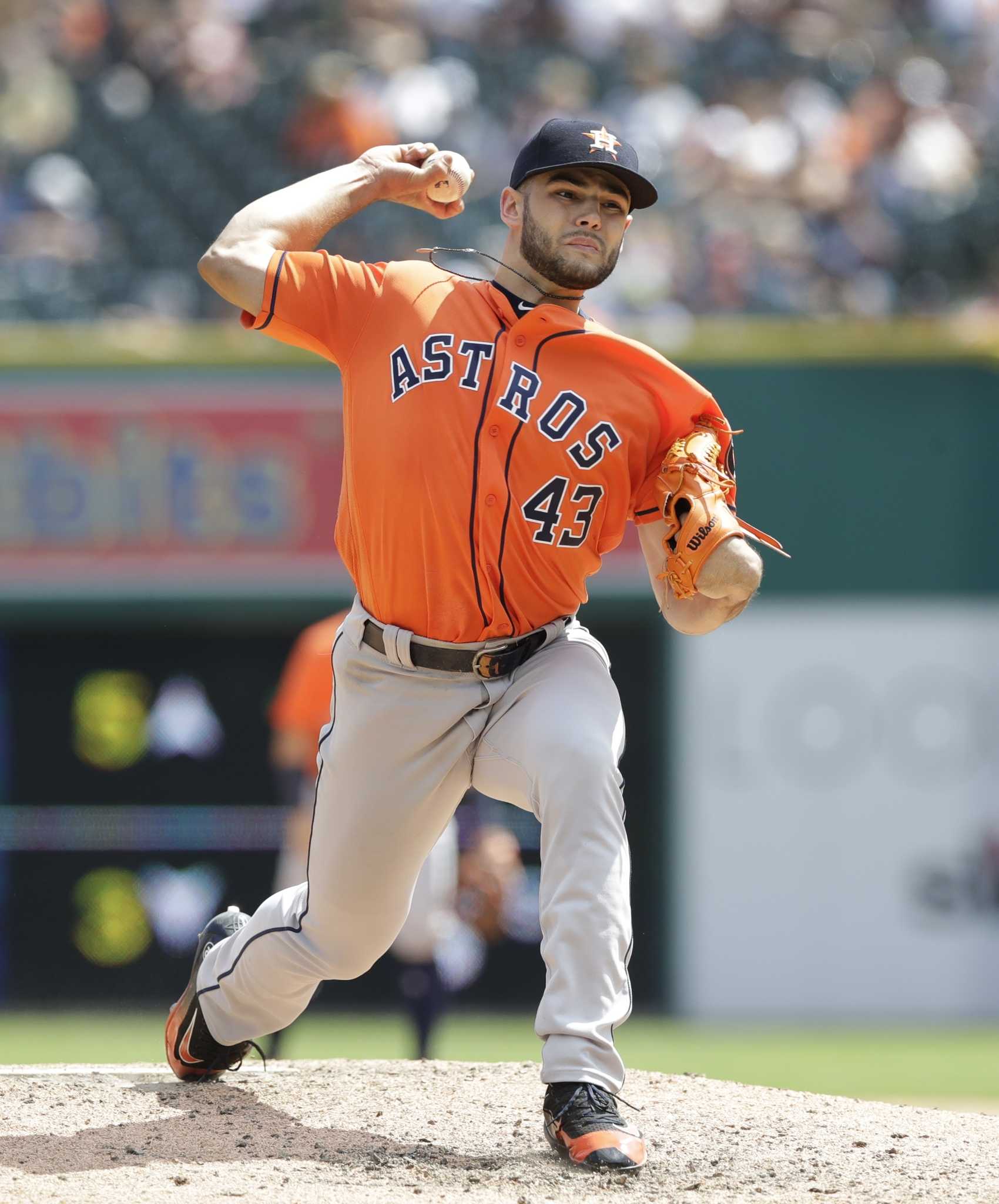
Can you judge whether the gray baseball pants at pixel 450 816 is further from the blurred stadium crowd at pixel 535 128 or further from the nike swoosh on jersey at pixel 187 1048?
the blurred stadium crowd at pixel 535 128

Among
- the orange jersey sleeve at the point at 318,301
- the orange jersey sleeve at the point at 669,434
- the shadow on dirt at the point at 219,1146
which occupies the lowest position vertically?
the shadow on dirt at the point at 219,1146

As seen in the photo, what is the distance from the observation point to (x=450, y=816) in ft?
12.3

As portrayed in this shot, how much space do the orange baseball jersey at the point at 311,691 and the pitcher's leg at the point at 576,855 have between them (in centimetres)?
269

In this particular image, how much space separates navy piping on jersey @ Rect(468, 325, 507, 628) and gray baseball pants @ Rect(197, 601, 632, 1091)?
0.18 metres

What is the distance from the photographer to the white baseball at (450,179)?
12.4 ft

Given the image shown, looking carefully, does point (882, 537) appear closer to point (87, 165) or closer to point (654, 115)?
point (654, 115)

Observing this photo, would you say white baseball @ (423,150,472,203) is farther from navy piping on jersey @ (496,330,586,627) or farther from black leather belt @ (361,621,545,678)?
black leather belt @ (361,621,545,678)

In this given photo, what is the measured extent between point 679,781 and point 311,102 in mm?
4443

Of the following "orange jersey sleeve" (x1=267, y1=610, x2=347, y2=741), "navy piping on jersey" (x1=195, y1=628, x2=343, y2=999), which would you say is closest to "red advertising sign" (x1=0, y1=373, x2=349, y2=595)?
"orange jersey sleeve" (x1=267, y1=610, x2=347, y2=741)

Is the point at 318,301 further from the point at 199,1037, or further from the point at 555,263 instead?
the point at 199,1037

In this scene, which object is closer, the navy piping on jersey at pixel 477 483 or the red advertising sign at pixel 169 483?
the navy piping on jersey at pixel 477 483

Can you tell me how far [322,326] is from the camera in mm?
3635

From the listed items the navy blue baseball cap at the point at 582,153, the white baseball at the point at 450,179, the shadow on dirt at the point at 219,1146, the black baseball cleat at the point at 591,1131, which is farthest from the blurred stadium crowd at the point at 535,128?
the black baseball cleat at the point at 591,1131

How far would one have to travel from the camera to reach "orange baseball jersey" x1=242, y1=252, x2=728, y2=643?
138 inches
